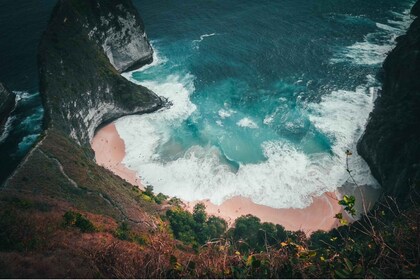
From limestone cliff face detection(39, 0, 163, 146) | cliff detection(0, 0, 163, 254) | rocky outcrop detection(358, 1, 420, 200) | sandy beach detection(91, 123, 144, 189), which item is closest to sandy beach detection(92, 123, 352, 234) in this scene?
sandy beach detection(91, 123, 144, 189)

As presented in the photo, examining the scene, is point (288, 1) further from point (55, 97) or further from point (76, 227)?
point (76, 227)

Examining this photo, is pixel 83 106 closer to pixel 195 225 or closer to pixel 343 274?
pixel 195 225

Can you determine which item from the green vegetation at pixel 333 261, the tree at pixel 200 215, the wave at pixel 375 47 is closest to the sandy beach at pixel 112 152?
the tree at pixel 200 215

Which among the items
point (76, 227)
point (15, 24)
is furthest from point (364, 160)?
point (15, 24)

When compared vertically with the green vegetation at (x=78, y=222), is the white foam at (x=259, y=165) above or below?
below

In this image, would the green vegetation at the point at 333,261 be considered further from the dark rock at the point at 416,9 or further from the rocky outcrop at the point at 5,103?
the dark rock at the point at 416,9

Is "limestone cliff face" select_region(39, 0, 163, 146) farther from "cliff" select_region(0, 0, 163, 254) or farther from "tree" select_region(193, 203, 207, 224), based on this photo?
"tree" select_region(193, 203, 207, 224)
